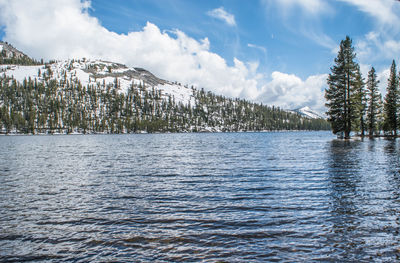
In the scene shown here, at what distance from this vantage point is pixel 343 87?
55031 mm

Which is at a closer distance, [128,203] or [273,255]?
[273,255]

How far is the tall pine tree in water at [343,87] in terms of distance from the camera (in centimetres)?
5453

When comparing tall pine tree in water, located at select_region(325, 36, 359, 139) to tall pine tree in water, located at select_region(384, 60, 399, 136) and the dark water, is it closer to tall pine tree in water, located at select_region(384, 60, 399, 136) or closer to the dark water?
tall pine tree in water, located at select_region(384, 60, 399, 136)

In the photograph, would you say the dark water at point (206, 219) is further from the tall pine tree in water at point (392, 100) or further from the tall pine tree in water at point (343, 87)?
the tall pine tree in water at point (392, 100)

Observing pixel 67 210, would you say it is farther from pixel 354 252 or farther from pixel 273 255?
pixel 354 252

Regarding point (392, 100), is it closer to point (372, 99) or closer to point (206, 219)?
point (372, 99)

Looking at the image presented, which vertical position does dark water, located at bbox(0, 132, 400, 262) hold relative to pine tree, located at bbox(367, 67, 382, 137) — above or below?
below

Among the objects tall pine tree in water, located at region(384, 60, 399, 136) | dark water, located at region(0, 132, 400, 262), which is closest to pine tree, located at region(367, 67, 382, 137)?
tall pine tree in water, located at region(384, 60, 399, 136)

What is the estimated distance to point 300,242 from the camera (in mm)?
8000

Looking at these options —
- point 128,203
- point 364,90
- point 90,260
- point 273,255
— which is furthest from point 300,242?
point 364,90

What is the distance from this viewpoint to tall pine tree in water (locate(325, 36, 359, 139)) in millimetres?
54531

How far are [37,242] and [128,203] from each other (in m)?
4.85

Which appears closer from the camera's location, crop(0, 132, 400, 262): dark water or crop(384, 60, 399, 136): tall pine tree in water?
crop(0, 132, 400, 262): dark water

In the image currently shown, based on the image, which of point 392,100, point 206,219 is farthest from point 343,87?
point 206,219
